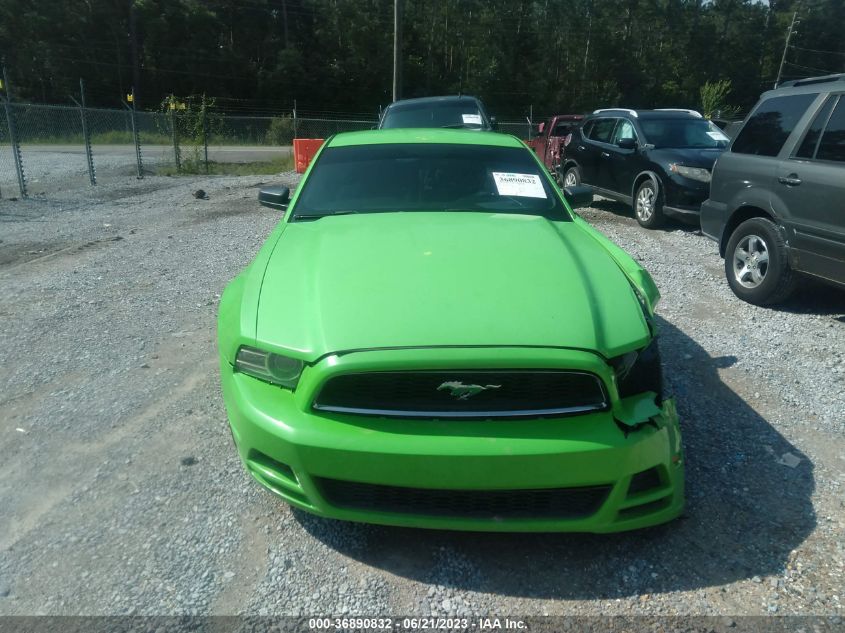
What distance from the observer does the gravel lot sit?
93.7 inches

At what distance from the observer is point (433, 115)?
38.3ft

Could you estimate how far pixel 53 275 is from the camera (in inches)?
266

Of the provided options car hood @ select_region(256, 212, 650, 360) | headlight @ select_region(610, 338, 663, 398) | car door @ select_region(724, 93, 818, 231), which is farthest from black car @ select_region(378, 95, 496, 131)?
headlight @ select_region(610, 338, 663, 398)

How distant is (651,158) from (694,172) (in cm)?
74

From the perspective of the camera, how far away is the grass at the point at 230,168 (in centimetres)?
1834

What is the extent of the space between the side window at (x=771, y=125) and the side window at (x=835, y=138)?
327 mm

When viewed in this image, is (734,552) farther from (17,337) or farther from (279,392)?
(17,337)

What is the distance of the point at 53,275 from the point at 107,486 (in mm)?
4610

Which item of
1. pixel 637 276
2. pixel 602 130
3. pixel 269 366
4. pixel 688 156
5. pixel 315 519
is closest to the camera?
pixel 269 366

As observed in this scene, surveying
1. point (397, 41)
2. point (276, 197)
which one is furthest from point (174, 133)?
point (276, 197)

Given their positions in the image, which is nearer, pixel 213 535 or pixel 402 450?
pixel 402 450

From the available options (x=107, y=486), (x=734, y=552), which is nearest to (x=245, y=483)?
(x=107, y=486)

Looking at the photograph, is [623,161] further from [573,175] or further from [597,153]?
[573,175]

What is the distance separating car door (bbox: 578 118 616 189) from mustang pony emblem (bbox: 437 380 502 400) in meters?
9.29
